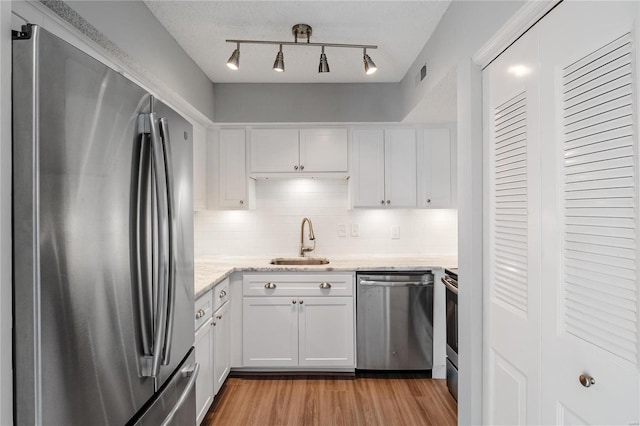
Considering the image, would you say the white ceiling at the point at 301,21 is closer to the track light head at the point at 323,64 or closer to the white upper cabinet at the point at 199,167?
the track light head at the point at 323,64

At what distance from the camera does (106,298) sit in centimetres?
92

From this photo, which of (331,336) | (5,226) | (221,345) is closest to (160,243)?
(5,226)

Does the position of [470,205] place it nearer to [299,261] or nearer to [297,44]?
[297,44]

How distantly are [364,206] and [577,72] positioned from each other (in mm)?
2223

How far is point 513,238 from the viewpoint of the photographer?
4.47 feet

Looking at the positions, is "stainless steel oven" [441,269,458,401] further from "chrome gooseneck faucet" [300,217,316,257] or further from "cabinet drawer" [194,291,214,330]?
"cabinet drawer" [194,291,214,330]

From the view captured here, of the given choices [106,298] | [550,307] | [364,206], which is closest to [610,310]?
[550,307]

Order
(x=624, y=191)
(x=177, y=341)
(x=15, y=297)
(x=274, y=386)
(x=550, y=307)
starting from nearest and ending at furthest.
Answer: (x=15, y=297) → (x=624, y=191) → (x=550, y=307) → (x=177, y=341) → (x=274, y=386)

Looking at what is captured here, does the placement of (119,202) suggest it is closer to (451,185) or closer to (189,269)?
(189,269)

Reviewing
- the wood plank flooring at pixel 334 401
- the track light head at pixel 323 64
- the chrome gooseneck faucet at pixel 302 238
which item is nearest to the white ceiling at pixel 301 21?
the track light head at pixel 323 64

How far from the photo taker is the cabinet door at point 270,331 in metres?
2.85

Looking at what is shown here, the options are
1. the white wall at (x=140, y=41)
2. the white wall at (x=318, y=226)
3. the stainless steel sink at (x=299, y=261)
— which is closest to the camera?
the white wall at (x=140, y=41)

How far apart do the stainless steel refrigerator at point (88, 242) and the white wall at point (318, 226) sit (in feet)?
7.09

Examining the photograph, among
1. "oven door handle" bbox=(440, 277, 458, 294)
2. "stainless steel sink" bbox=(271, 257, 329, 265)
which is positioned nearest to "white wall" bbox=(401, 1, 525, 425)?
"oven door handle" bbox=(440, 277, 458, 294)
